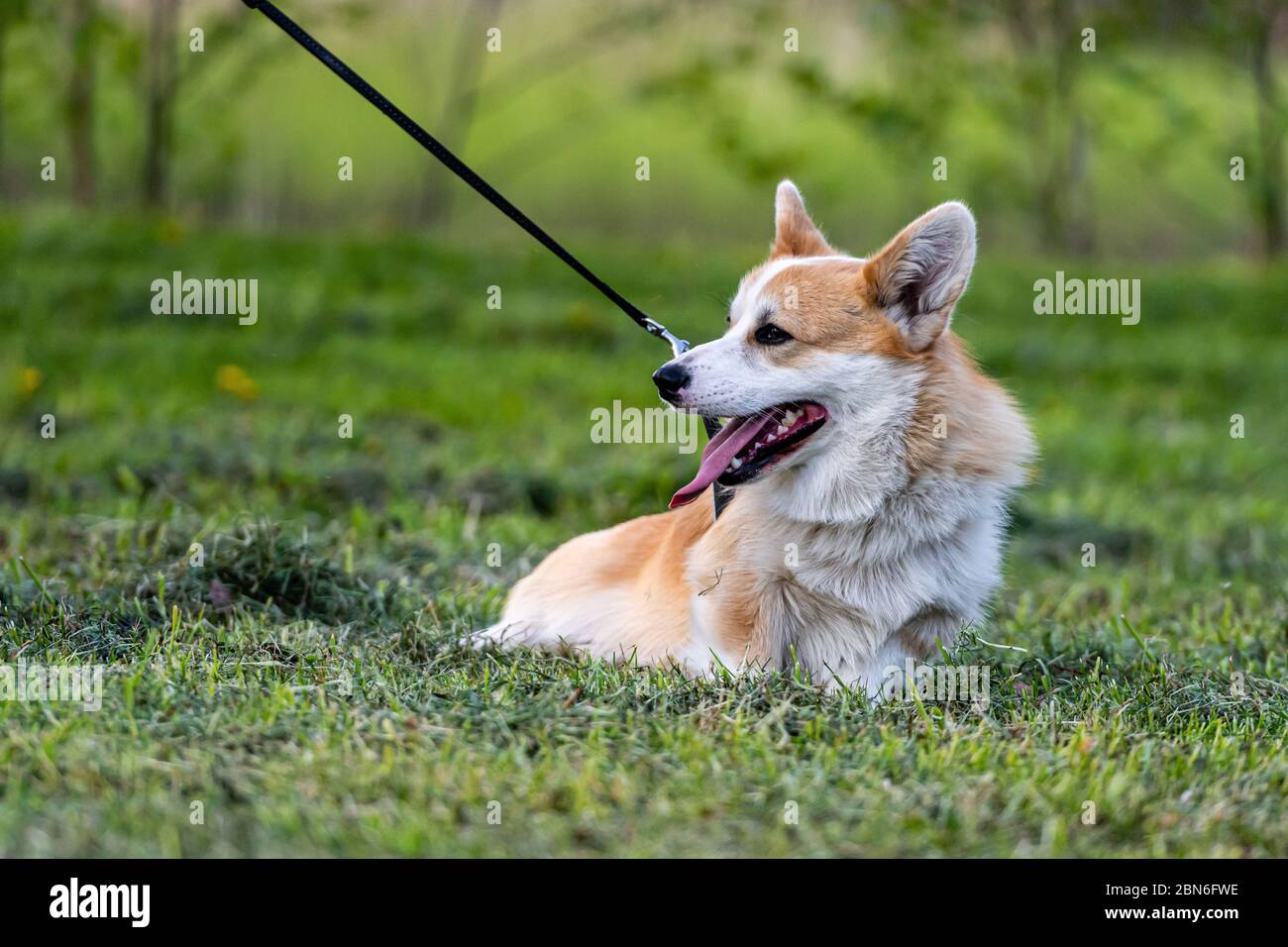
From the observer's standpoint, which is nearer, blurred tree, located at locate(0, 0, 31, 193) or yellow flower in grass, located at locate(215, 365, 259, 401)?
yellow flower in grass, located at locate(215, 365, 259, 401)

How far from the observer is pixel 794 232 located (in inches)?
166

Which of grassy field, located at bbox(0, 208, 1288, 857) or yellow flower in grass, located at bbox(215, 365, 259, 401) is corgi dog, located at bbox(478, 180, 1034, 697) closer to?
grassy field, located at bbox(0, 208, 1288, 857)

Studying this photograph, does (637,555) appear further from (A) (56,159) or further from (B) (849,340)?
(A) (56,159)

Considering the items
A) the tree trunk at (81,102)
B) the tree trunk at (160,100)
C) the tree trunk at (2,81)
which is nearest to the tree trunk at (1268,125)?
the tree trunk at (160,100)

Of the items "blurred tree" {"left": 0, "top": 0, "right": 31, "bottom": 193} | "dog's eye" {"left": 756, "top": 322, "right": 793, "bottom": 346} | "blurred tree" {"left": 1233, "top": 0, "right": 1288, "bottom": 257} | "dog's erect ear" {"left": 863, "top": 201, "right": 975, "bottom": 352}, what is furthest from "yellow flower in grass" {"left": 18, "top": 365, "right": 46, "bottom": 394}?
"blurred tree" {"left": 1233, "top": 0, "right": 1288, "bottom": 257}

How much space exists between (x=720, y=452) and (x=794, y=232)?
34.2 inches

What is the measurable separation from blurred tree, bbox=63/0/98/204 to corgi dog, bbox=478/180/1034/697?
28.9ft

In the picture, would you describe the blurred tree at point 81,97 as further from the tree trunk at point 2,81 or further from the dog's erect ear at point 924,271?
the dog's erect ear at point 924,271

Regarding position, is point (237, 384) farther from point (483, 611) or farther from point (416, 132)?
point (416, 132)

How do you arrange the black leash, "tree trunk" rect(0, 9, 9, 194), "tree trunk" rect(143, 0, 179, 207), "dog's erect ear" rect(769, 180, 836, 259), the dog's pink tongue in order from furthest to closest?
"tree trunk" rect(143, 0, 179, 207) → "tree trunk" rect(0, 9, 9, 194) → "dog's erect ear" rect(769, 180, 836, 259) → the black leash → the dog's pink tongue

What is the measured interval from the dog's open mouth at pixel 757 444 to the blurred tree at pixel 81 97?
29.0 feet

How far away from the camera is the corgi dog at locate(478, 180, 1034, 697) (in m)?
3.62

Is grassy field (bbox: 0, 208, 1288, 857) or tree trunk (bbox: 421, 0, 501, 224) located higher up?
tree trunk (bbox: 421, 0, 501, 224)

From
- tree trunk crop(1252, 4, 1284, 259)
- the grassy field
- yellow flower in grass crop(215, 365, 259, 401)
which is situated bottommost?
the grassy field
